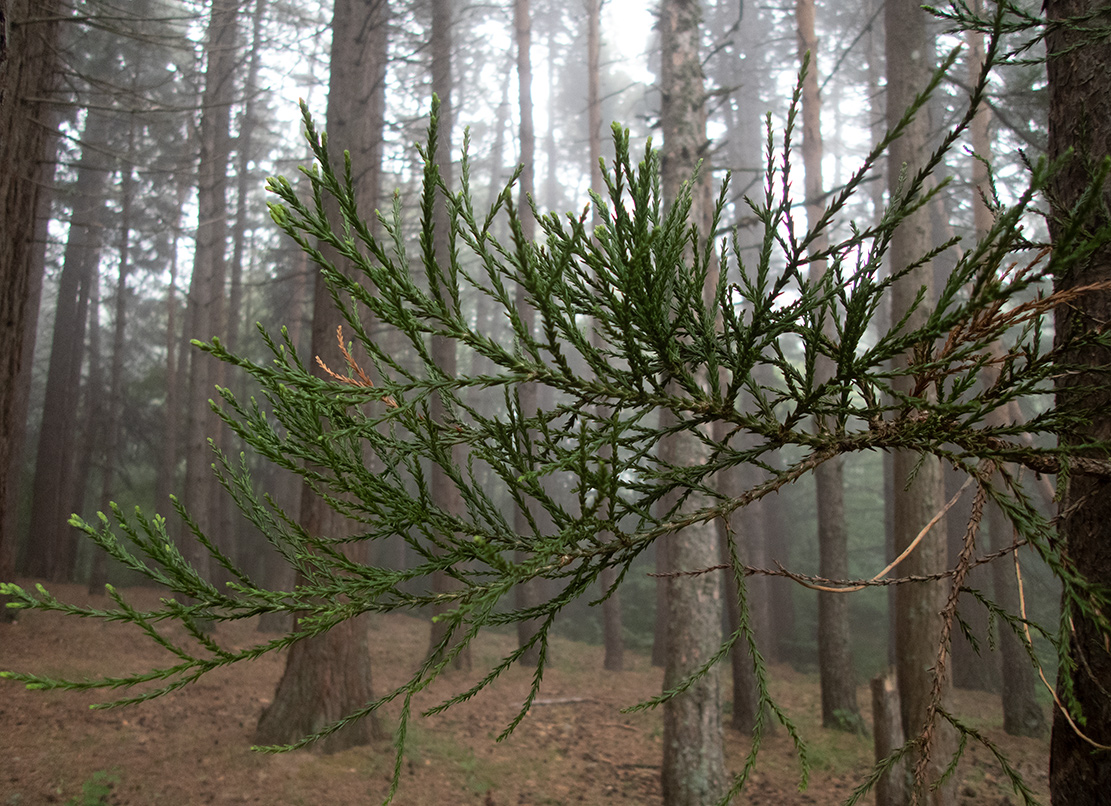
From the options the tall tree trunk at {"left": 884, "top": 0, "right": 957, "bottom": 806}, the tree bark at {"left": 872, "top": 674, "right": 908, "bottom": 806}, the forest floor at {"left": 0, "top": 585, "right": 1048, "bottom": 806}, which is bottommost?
the forest floor at {"left": 0, "top": 585, "right": 1048, "bottom": 806}

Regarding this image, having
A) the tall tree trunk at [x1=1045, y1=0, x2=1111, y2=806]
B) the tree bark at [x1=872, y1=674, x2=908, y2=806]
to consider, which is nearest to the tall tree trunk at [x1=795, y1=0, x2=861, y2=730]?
the tree bark at [x1=872, y1=674, x2=908, y2=806]

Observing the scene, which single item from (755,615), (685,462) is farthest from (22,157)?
(755,615)

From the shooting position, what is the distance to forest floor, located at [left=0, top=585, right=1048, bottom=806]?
23.4ft

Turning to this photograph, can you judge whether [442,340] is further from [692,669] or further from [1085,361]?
[1085,361]

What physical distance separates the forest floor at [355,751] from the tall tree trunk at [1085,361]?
11.8 ft

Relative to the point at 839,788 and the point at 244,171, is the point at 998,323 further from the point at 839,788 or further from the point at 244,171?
the point at 244,171

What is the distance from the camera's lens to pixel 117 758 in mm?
7477

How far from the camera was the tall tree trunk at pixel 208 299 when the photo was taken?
14734 mm

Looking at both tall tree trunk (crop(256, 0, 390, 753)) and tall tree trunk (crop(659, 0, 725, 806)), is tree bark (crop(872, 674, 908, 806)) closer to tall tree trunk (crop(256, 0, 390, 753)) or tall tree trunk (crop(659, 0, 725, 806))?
tall tree trunk (crop(659, 0, 725, 806))

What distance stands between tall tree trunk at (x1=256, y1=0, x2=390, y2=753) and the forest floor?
0.34 m

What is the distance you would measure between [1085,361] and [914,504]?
616 cm

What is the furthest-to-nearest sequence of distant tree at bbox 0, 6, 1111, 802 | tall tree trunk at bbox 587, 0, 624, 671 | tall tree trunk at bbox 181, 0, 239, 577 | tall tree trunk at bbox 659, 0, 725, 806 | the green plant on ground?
tall tree trunk at bbox 587, 0, 624, 671 < tall tree trunk at bbox 181, 0, 239, 577 < tall tree trunk at bbox 659, 0, 725, 806 < the green plant on ground < distant tree at bbox 0, 6, 1111, 802

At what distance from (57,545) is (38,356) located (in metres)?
18.7

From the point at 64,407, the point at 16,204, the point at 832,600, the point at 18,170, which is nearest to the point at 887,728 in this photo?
the point at 832,600
